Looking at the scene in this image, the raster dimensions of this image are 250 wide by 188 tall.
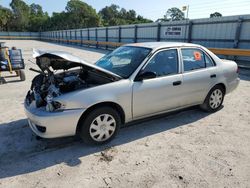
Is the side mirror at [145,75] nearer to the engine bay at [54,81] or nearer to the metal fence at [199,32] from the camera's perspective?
the engine bay at [54,81]

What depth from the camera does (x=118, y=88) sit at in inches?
146

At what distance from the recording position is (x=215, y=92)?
203 inches

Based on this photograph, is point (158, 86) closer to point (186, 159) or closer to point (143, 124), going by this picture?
point (143, 124)

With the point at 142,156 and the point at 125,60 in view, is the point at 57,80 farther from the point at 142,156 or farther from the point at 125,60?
the point at 142,156

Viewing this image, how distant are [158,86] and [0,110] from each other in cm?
387

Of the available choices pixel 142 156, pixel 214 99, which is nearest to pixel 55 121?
pixel 142 156

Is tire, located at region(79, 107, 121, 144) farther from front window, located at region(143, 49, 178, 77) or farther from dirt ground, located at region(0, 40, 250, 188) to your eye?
front window, located at region(143, 49, 178, 77)

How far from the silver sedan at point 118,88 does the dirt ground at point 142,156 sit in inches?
14.3

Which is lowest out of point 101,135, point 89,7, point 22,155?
point 22,155

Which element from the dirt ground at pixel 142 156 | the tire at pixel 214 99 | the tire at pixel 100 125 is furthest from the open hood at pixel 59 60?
the tire at pixel 214 99

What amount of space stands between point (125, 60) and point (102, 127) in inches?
58.4

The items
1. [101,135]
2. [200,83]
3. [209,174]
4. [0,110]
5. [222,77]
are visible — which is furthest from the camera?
[0,110]

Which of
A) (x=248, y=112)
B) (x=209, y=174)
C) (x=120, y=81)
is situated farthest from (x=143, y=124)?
(x=248, y=112)

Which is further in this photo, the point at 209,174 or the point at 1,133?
the point at 1,133
